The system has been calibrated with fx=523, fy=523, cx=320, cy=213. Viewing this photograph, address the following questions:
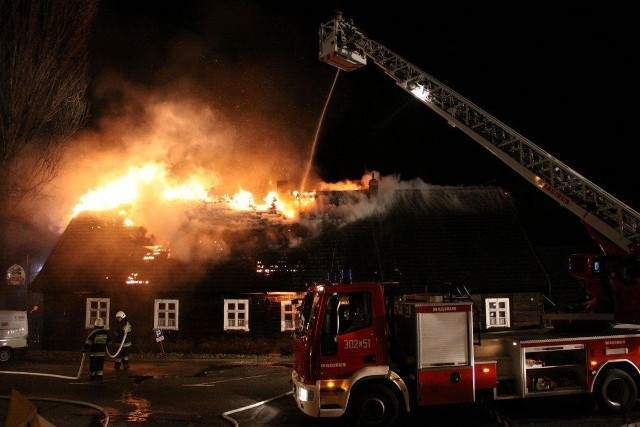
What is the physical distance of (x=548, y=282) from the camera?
19.9 meters

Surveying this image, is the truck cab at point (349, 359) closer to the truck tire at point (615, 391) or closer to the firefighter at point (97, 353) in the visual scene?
the truck tire at point (615, 391)

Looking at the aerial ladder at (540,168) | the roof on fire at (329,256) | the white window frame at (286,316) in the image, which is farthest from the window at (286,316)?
the aerial ladder at (540,168)

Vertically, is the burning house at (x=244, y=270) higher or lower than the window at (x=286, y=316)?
higher

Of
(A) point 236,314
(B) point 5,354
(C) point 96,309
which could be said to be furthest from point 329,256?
(B) point 5,354

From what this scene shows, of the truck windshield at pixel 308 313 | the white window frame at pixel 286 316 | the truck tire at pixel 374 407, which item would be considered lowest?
the truck tire at pixel 374 407

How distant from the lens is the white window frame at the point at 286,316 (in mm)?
18953

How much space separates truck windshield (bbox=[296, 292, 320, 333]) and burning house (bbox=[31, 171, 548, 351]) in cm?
985

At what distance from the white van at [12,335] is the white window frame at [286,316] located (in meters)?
8.60

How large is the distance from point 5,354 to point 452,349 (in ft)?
49.3

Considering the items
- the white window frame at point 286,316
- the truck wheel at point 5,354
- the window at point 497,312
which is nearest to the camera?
the truck wheel at point 5,354

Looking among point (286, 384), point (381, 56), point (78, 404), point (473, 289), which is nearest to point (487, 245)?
point (473, 289)

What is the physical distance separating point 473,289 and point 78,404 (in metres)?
13.8

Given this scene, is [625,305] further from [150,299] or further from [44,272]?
[44,272]

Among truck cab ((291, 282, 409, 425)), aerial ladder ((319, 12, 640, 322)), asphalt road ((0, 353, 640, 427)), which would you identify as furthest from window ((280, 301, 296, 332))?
truck cab ((291, 282, 409, 425))
